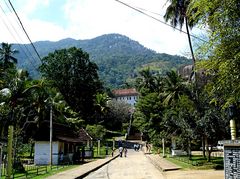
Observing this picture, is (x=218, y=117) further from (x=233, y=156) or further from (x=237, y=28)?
(x=237, y=28)

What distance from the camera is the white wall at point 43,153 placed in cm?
3950

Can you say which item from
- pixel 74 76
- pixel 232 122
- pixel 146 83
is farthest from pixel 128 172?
pixel 146 83

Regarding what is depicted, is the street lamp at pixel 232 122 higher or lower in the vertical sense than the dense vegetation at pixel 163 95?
lower

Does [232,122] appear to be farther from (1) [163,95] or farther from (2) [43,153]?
(1) [163,95]

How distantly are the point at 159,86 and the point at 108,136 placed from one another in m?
17.6

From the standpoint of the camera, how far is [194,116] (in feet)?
101

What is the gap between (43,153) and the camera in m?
40.0

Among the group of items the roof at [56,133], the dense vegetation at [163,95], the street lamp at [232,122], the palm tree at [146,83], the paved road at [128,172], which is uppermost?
the palm tree at [146,83]

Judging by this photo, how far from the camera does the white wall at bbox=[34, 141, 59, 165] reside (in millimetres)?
39500

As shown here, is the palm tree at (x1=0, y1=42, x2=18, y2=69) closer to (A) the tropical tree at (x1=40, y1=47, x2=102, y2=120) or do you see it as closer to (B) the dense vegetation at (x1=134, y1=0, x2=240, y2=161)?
(A) the tropical tree at (x1=40, y1=47, x2=102, y2=120)

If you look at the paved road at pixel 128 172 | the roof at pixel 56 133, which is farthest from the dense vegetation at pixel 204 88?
the roof at pixel 56 133

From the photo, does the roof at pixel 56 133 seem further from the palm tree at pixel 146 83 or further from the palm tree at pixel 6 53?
the palm tree at pixel 146 83

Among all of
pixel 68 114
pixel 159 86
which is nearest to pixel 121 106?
pixel 159 86

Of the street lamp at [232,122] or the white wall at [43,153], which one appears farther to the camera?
the white wall at [43,153]
